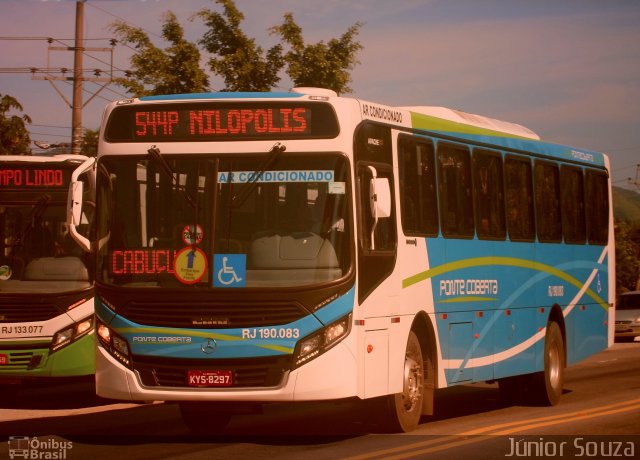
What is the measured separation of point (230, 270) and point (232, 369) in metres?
0.89

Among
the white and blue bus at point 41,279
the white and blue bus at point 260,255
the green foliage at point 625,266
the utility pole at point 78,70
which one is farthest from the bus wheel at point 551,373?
the green foliage at point 625,266

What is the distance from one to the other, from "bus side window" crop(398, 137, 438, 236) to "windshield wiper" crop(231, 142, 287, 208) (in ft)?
6.23

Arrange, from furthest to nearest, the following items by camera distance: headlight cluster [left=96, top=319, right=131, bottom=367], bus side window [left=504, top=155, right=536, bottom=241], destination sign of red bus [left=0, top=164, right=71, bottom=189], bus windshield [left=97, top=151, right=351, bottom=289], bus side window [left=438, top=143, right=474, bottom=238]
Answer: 1. destination sign of red bus [left=0, top=164, right=71, bottom=189]
2. bus side window [left=504, top=155, right=536, bottom=241]
3. bus side window [left=438, top=143, right=474, bottom=238]
4. headlight cluster [left=96, top=319, right=131, bottom=367]
5. bus windshield [left=97, top=151, right=351, bottom=289]

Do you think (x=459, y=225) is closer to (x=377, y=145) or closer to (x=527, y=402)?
(x=377, y=145)

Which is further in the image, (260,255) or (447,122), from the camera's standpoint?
(447,122)

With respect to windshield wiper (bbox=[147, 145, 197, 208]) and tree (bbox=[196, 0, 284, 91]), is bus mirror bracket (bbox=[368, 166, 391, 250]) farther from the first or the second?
tree (bbox=[196, 0, 284, 91])

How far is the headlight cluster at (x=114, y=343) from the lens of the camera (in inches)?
480

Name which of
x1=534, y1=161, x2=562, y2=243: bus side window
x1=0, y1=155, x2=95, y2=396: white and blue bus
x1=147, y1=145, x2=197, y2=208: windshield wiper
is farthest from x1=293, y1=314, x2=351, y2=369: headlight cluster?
x1=534, y1=161, x2=562, y2=243: bus side window

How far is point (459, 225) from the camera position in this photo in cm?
1520

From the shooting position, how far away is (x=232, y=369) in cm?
1191

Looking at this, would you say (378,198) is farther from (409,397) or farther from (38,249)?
(38,249)

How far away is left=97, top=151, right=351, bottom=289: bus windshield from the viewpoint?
11914 millimetres

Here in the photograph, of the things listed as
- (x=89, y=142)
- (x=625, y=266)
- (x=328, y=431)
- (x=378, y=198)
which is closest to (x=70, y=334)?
(x=328, y=431)

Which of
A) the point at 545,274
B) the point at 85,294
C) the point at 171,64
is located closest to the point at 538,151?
the point at 545,274
